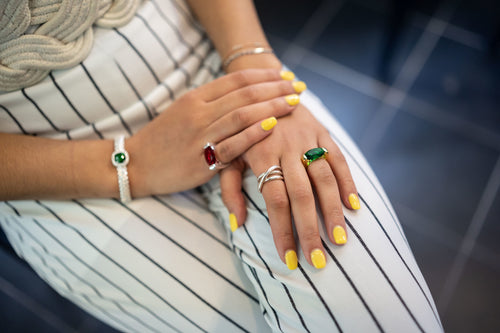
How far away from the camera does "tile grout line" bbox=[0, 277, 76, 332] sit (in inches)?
45.5

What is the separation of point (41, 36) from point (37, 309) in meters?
0.93

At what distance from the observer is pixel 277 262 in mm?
640

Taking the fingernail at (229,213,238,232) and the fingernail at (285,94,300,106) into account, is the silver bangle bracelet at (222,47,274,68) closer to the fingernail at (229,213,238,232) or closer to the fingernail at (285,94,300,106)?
the fingernail at (285,94,300,106)

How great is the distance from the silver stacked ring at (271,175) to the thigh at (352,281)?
4 cm

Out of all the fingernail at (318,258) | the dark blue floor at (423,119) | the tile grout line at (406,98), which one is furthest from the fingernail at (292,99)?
the tile grout line at (406,98)

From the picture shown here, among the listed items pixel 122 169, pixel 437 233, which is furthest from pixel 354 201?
pixel 437 233

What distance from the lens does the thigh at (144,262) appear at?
680 millimetres

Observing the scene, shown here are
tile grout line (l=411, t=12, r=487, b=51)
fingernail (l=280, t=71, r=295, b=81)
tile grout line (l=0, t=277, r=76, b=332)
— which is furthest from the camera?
tile grout line (l=411, t=12, r=487, b=51)

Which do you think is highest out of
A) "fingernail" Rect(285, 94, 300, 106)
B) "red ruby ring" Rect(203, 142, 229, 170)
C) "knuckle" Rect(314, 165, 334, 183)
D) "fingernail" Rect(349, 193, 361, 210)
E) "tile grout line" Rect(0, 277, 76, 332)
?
"fingernail" Rect(285, 94, 300, 106)

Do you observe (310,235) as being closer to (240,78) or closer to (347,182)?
(347,182)

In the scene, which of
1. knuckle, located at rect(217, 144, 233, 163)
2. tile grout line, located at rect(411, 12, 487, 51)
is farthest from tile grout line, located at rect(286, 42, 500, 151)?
knuckle, located at rect(217, 144, 233, 163)

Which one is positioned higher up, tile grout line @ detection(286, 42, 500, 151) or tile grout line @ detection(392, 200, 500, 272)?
tile grout line @ detection(286, 42, 500, 151)

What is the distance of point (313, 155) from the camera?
0.67m

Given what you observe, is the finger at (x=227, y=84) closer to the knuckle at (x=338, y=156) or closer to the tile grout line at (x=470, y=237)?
the knuckle at (x=338, y=156)
